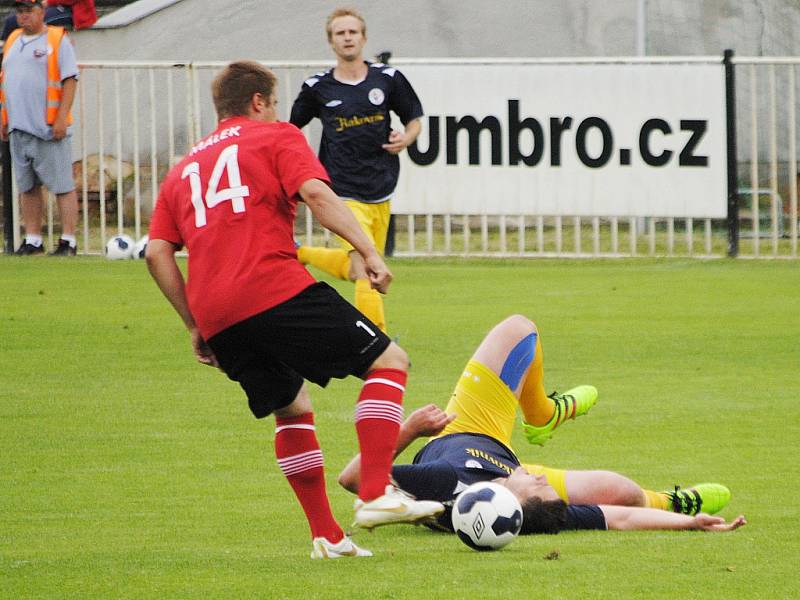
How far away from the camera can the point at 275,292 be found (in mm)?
5852

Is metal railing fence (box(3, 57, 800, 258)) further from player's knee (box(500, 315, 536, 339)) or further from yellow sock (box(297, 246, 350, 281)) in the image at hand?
player's knee (box(500, 315, 536, 339))

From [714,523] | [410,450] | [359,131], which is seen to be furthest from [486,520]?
[359,131]

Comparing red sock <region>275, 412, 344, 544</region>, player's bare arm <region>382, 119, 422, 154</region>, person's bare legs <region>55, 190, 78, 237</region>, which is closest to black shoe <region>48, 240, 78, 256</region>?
person's bare legs <region>55, 190, 78, 237</region>

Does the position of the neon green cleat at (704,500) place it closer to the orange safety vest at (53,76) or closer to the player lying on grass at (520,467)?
the player lying on grass at (520,467)

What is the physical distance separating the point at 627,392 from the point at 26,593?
5.23 meters

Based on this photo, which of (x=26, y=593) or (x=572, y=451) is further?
(x=572, y=451)

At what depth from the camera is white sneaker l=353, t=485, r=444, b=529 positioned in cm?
581

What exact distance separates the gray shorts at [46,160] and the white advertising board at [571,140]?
333 cm

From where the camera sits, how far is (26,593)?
5.38 metres

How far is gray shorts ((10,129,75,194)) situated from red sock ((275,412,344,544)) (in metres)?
11.0

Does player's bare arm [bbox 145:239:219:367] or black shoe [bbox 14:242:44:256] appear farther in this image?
black shoe [bbox 14:242:44:256]

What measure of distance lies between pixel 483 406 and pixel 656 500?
84 centimetres

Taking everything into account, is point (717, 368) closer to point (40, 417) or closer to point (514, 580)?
point (40, 417)

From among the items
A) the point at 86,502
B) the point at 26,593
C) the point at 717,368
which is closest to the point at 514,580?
the point at 26,593
